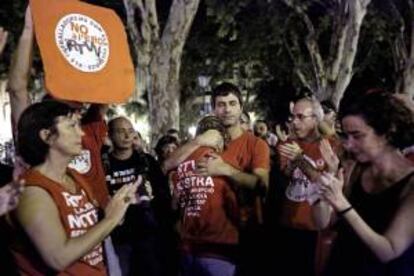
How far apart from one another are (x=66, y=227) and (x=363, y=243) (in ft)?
4.48

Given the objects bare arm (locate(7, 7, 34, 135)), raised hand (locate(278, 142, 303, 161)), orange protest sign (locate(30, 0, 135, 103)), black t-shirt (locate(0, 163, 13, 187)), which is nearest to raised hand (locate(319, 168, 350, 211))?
orange protest sign (locate(30, 0, 135, 103))

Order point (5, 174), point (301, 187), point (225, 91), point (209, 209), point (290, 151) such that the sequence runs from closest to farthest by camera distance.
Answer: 1. point (5, 174)
2. point (290, 151)
3. point (209, 209)
4. point (225, 91)
5. point (301, 187)

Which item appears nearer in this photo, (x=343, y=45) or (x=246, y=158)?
(x=246, y=158)

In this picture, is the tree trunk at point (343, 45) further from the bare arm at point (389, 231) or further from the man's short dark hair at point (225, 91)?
the bare arm at point (389, 231)

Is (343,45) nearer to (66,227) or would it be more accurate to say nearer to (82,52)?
(82,52)

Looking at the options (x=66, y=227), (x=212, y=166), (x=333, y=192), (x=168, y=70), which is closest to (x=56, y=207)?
(x=66, y=227)

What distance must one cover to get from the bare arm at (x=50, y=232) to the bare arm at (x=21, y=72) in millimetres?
747

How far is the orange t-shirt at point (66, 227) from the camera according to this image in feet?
12.0

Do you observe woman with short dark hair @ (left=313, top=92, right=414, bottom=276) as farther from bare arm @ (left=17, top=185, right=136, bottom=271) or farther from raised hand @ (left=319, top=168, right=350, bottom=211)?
bare arm @ (left=17, top=185, right=136, bottom=271)

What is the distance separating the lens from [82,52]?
4.21 meters

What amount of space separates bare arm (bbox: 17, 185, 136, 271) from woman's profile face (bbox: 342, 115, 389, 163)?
121cm

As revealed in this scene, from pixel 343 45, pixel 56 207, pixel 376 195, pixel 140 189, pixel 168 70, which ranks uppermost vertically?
pixel 56 207

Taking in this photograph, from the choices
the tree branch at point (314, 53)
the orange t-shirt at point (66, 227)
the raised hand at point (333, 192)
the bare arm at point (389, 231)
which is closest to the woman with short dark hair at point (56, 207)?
the orange t-shirt at point (66, 227)

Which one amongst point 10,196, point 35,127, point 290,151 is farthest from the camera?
point 290,151
